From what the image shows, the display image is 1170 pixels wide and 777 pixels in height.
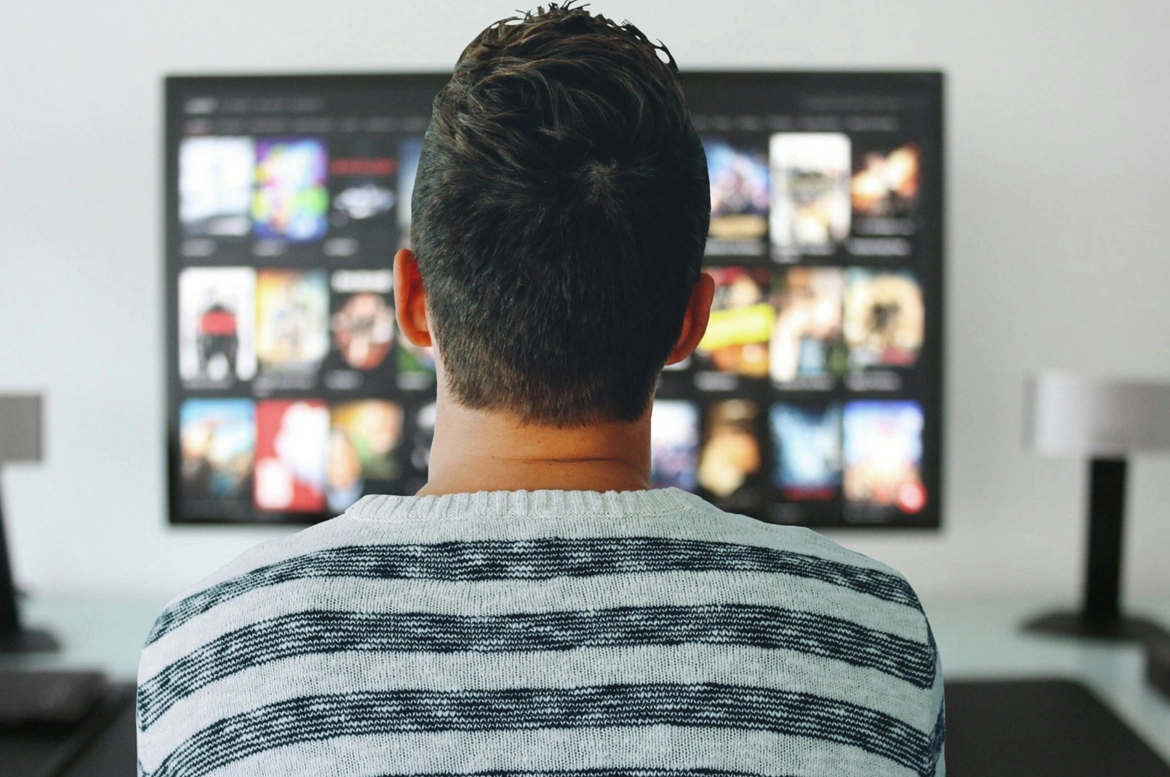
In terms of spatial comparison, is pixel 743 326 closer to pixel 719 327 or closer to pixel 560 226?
pixel 719 327

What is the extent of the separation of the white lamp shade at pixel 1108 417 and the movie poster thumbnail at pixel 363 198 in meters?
1.59

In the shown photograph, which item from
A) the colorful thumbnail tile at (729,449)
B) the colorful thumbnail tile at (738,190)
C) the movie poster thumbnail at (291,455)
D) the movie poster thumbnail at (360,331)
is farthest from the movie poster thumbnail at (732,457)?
the movie poster thumbnail at (291,455)

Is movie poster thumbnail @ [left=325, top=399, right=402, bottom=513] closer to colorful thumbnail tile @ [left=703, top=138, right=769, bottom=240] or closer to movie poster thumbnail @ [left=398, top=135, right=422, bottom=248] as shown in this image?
movie poster thumbnail @ [left=398, top=135, right=422, bottom=248]

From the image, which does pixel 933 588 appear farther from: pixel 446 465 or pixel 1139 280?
pixel 446 465

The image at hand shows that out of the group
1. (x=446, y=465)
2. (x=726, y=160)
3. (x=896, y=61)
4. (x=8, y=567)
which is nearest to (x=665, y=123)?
(x=446, y=465)

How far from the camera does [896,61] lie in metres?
2.67

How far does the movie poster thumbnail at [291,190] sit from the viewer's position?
2.39 meters

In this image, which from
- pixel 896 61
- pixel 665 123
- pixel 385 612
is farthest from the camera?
A: pixel 896 61

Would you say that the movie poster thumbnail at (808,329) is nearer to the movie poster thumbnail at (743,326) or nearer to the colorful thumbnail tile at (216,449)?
the movie poster thumbnail at (743,326)

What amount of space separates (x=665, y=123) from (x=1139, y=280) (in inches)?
94.3

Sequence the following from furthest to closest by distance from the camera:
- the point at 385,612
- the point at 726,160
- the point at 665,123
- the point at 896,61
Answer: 1. the point at 896,61
2. the point at 726,160
3. the point at 665,123
4. the point at 385,612

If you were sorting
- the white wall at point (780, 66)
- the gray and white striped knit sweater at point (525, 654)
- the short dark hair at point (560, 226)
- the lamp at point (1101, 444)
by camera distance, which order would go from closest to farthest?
the gray and white striped knit sweater at point (525, 654) < the short dark hair at point (560, 226) < the lamp at point (1101, 444) < the white wall at point (780, 66)

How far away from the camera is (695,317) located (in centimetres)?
87

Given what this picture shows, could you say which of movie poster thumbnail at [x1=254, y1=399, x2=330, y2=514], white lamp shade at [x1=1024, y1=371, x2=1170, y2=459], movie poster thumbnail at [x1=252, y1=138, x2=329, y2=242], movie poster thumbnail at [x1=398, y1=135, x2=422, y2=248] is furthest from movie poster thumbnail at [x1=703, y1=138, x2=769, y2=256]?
movie poster thumbnail at [x1=254, y1=399, x2=330, y2=514]
